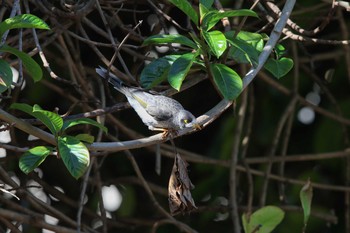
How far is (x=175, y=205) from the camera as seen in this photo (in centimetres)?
213

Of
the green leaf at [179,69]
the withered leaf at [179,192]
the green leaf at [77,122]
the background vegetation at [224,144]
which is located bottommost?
the background vegetation at [224,144]

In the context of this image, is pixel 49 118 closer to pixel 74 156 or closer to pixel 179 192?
pixel 74 156

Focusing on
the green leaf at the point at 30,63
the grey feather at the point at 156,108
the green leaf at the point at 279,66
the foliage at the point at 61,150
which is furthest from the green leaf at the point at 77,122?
the green leaf at the point at 279,66

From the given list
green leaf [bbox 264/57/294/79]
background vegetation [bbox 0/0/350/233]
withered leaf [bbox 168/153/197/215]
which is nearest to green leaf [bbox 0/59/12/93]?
withered leaf [bbox 168/153/197/215]

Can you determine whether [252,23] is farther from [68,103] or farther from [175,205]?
[175,205]

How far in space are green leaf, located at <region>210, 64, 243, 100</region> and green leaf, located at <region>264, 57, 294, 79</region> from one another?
0.25 meters

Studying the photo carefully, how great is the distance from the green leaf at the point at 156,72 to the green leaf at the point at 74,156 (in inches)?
11.5

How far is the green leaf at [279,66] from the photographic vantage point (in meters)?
2.31

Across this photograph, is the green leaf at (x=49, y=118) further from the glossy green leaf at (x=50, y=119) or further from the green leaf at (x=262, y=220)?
the green leaf at (x=262, y=220)

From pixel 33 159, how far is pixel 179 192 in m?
0.40

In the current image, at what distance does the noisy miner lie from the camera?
234 cm

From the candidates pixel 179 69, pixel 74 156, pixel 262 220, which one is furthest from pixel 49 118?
pixel 262 220

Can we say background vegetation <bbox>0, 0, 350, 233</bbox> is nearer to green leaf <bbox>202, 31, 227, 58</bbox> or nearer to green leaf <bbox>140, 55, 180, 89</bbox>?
green leaf <bbox>140, 55, 180, 89</bbox>

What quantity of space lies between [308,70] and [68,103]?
104 cm
